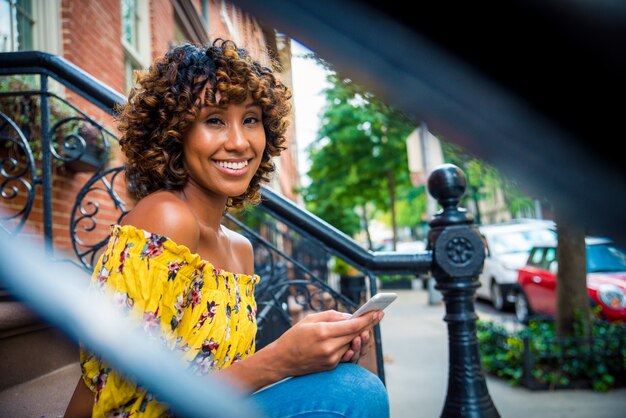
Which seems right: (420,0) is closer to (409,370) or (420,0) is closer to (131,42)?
(409,370)

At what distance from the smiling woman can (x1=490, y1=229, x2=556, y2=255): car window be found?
1042 cm

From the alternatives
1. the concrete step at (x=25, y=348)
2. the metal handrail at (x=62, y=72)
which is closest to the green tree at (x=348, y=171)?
the metal handrail at (x=62, y=72)

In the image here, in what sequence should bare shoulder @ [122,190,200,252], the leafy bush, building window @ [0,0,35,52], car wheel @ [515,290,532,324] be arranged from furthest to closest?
car wheel @ [515,290,532,324] < the leafy bush < building window @ [0,0,35,52] < bare shoulder @ [122,190,200,252]

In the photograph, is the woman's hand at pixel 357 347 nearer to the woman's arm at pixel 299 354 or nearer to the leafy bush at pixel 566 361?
the woman's arm at pixel 299 354

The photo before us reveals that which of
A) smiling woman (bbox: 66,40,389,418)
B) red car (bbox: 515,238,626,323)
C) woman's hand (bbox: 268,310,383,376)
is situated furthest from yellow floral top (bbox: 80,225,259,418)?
red car (bbox: 515,238,626,323)

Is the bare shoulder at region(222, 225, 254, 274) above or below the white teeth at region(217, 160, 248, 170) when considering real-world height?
below

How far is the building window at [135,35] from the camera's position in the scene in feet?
19.4

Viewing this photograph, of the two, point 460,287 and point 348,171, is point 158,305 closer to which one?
point 460,287

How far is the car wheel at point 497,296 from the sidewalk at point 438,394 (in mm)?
3225

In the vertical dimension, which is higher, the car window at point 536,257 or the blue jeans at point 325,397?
the blue jeans at point 325,397

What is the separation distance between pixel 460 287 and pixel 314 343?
121 cm

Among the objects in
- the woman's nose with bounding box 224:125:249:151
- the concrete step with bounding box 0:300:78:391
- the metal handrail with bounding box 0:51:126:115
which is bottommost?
the concrete step with bounding box 0:300:78:391

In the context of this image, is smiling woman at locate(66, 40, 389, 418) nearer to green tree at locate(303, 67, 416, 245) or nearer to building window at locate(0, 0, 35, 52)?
building window at locate(0, 0, 35, 52)

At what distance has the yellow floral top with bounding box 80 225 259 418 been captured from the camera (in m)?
1.18
